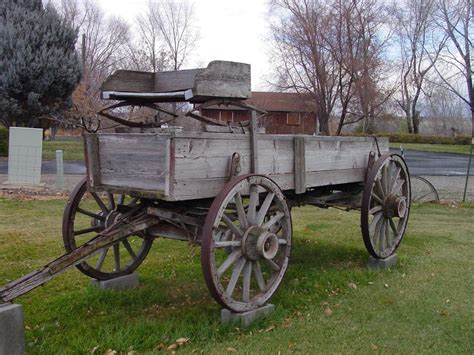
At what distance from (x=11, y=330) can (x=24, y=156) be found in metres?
10.6

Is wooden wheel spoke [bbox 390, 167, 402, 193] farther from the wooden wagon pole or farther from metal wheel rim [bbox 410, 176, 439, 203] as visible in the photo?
metal wheel rim [bbox 410, 176, 439, 203]

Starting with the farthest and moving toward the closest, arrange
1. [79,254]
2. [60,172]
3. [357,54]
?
[357,54]
[60,172]
[79,254]

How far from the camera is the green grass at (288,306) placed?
3.73 meters

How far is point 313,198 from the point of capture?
5.72 metres

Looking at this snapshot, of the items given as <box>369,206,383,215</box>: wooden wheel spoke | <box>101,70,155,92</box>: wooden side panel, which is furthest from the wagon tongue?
<box>369,206,383,215</box>: wooden wheel spoke

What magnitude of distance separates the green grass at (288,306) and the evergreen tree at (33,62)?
1400 centimetres

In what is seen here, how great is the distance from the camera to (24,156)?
41.7 feet

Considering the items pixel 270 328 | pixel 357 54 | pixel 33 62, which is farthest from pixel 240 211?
pixel 357 54

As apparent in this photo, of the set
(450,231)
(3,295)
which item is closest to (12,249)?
(3,295)

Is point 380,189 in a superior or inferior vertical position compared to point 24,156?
inferior

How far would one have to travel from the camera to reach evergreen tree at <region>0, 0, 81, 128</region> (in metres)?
19.3

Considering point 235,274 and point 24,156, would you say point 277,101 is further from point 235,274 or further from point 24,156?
point 235,274

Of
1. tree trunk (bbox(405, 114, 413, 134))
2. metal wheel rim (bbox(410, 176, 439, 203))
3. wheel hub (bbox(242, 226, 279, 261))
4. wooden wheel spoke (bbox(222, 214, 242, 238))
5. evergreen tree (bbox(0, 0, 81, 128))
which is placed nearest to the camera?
wooden wheel spoke (bbox(222, 214, 242, 238))

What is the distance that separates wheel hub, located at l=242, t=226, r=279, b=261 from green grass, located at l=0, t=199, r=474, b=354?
22.0 inches
